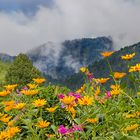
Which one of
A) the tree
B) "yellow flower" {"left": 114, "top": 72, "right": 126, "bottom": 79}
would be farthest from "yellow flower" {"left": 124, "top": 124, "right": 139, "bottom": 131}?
the tree

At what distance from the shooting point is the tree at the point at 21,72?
2998 centimetres

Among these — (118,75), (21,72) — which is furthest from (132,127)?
(21,72)

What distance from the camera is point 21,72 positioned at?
101 ft

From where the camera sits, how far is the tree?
98.4ft

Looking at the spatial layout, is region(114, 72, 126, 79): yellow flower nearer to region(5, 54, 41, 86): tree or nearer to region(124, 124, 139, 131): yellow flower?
region(124, 124, 139, 131): yellow flower

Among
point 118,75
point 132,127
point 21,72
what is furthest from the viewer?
point 21,72

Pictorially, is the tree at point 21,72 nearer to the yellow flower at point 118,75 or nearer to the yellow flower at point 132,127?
the yellow flower at point 118,75

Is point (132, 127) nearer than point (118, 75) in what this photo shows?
Yes

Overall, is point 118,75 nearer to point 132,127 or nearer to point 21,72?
point 132,127

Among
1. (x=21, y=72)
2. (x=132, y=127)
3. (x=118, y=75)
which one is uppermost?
(x=21, y=72)

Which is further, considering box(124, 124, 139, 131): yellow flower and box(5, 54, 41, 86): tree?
box(5, 54, 41, 86): tree

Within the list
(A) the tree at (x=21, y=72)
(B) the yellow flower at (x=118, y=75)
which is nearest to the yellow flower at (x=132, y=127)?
(B) the yellow flower at (x=118, y=75)

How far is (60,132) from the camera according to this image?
5375 millimetres

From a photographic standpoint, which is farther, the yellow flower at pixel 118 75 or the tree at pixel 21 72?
the tree at pixel 21 72
